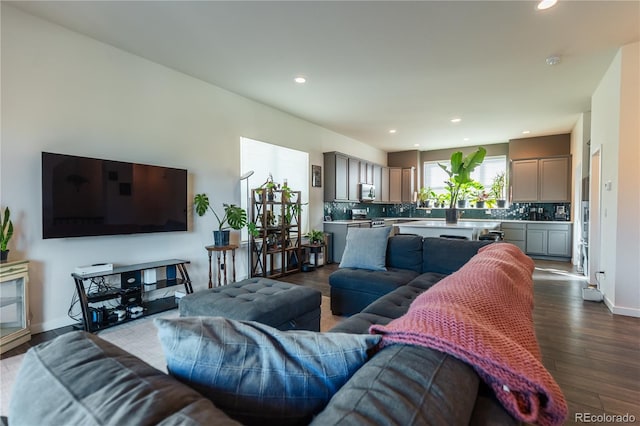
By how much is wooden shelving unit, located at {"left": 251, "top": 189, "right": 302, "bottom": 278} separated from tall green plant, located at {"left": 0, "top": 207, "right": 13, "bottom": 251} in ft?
8.95

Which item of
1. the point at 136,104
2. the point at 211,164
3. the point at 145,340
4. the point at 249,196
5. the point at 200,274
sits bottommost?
the point at 145,340

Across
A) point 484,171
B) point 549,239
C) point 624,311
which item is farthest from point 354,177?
point 624,311

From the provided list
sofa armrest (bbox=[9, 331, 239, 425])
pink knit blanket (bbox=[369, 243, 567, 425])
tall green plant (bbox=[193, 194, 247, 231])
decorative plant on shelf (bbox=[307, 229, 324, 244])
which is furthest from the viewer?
decorative plant on shelf (bbox=[307, 229, 324, 244])

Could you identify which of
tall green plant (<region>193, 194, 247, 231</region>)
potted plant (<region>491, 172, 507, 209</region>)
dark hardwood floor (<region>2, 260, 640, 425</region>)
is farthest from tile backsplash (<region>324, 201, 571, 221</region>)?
dark hardwood floor (<region>2, 260, 640, 425</region>)

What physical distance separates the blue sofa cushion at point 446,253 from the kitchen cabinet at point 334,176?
3.30 m

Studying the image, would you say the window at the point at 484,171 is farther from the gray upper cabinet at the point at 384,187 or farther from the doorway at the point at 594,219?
the doorway at the point at 594,219

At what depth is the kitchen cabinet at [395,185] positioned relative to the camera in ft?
28.9

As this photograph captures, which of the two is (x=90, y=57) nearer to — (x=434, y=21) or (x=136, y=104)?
(x=136, y=104)

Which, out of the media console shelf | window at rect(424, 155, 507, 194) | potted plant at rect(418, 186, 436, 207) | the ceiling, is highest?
the ceiling

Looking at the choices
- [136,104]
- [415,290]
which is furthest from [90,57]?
[415,290]

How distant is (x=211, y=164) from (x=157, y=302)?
6.22ft

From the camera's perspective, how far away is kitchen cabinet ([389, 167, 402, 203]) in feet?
28.9

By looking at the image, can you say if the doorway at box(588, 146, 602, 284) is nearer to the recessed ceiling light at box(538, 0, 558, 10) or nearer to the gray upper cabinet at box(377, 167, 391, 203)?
the recessed ceiling light at box(538, 0, 558, 10)

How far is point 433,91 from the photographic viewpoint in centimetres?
444
